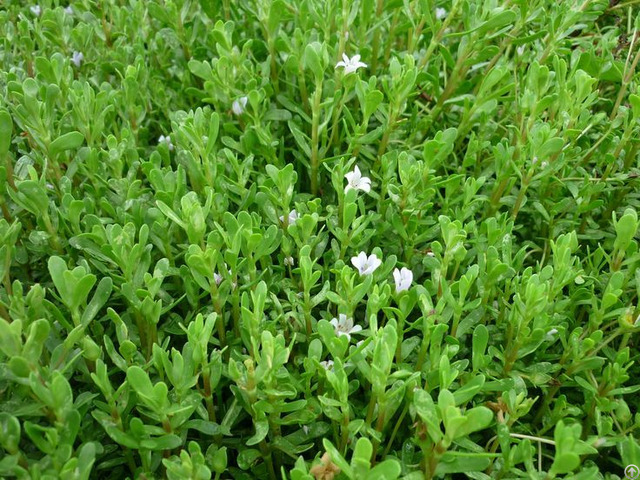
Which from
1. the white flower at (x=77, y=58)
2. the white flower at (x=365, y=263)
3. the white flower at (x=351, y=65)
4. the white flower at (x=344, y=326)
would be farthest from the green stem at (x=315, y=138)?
the white flower at (x=77, y=58)

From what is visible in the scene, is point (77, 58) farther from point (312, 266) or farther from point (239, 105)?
point (312, 266)

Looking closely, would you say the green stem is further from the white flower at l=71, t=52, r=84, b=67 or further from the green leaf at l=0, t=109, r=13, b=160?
the white flower at l=71, t=52, r=84, b=67

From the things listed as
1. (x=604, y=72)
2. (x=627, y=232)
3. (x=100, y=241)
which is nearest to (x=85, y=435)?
(x=100, y=241)

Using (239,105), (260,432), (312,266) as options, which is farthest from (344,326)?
(239,105)

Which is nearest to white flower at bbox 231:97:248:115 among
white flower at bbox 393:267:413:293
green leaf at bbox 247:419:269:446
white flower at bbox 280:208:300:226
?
white flower at bbox 280:208:300:226

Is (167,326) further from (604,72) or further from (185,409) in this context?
(604,72)
